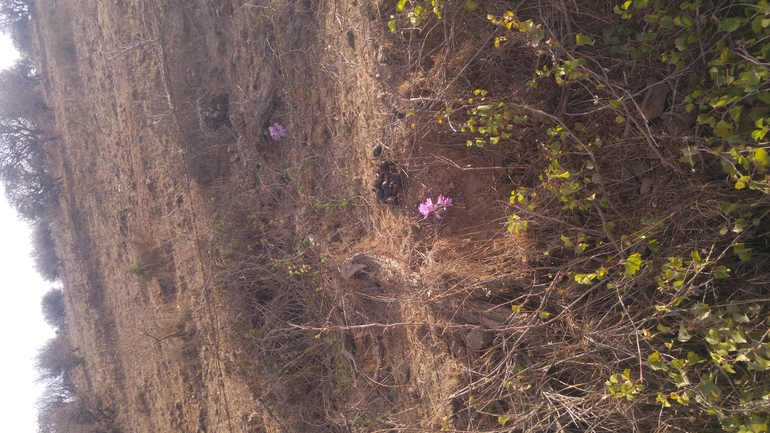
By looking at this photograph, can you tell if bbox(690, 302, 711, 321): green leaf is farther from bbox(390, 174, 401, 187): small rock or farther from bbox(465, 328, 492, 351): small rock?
bbox(390, 174, 401, 187): small rock

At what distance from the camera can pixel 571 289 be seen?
8.64 ft

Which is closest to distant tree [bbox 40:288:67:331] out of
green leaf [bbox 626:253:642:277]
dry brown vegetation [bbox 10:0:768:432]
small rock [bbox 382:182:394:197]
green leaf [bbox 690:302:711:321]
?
dry brown vegetation [bbox 10:0:768:432]

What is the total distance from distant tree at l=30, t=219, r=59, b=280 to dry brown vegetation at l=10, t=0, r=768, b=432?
2774 mm

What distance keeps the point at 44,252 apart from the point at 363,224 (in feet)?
32.4

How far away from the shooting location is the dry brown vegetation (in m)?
2.46

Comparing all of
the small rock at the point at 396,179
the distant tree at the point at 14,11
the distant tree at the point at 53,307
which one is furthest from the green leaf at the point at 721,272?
the distant tree at the point at 53,307

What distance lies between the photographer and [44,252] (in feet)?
33.3

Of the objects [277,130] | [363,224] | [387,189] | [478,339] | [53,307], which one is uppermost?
[277,130]

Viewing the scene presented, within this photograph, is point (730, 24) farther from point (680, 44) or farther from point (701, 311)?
point (701, 311)

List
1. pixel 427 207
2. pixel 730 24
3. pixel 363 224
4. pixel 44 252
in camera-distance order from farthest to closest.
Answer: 1. pixel 44 252
2. pixel 363 224
3. pixel 427 207
4. pixel 730 24

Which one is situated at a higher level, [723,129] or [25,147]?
[25,147]

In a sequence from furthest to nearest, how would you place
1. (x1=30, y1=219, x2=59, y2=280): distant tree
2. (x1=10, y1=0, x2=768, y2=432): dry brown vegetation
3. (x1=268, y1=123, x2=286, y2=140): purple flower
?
(x1=30, y1=219, x2=59, y2=280): distant tree
(x1=268, y1=123, x2=286, y2=140): purple flower
(x1=10, y1=0, x2=768, y2=432): dry brown vegetation

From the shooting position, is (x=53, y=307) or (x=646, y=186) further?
(x=53, y=307)

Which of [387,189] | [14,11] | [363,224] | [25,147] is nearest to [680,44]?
[387,189]
